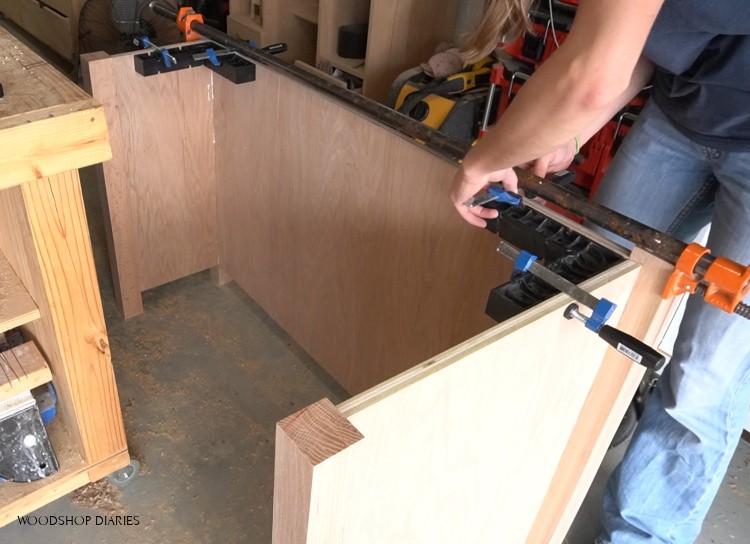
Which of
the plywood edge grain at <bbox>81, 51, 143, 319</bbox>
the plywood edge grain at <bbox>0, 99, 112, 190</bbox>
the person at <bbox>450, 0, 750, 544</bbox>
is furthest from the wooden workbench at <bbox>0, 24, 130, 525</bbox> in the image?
the person at <bbox>450, 0, 750, 544</bbox>

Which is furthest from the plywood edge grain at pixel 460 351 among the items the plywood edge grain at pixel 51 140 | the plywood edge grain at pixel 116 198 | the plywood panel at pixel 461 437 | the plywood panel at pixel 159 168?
the plywood edge grain at pixel 116 198

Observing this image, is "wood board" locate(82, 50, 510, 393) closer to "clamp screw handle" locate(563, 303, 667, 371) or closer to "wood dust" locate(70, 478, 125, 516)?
"clamp screw handle" locate(563, 303, 667, 371)

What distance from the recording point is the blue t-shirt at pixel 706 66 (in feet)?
2.78

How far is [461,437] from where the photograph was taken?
814mm

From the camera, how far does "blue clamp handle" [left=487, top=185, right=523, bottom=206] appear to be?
1.02 m

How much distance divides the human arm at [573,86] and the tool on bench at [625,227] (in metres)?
0.13

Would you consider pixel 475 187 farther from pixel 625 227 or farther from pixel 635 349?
pixel 635 349

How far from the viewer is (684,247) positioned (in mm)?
883

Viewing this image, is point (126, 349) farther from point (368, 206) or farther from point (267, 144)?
point (368, 206)

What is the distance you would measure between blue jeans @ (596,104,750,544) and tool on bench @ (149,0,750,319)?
228 millimetres

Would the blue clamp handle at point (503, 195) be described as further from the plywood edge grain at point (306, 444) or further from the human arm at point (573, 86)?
the plywood edge grain at point (306, 444)

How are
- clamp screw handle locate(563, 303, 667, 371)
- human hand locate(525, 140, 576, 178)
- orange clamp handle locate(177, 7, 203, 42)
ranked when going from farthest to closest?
1. orange clamp handle locate(177, 7, 203, 42)
2. human hand locate(525, 140, 576, 178)
3. clamp screw handle locate(563, 303, 667, 371)

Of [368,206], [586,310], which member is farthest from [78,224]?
[586,310]

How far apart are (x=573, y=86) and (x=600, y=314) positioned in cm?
27
